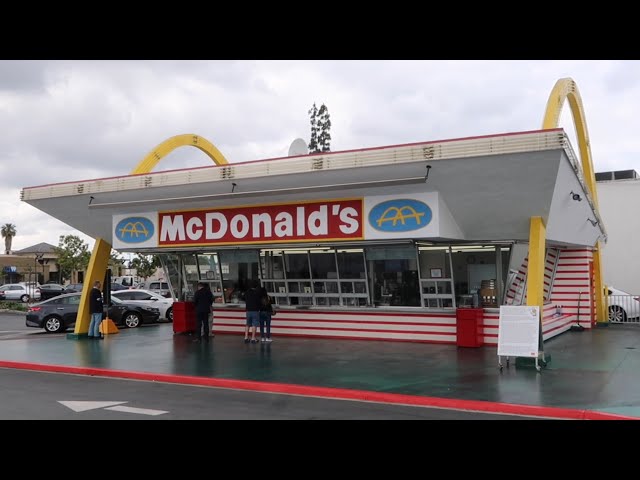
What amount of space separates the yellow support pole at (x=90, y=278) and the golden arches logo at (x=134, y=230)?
5.56 ft

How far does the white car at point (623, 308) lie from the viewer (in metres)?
22.1

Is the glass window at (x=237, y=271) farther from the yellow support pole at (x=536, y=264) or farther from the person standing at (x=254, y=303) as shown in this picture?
the yellow support pole at (x=536, y=264)

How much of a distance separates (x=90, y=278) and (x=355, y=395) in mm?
11777

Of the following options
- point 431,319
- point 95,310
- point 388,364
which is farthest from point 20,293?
point 388,364

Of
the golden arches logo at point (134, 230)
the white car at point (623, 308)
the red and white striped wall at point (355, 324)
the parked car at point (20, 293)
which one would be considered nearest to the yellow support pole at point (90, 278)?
the golden arches logo at point (134, 230)

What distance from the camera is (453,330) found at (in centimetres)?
1566

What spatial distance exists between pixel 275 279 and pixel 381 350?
4952 mm

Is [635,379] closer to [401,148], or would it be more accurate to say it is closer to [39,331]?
[401,148]

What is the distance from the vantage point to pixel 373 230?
535 inches

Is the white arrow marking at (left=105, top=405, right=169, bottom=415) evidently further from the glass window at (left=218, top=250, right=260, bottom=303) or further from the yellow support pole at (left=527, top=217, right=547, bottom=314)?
the glass window at (left=218, top=250, right=260, bottom=303)

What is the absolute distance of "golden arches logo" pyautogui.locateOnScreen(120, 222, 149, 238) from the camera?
16.8 metres

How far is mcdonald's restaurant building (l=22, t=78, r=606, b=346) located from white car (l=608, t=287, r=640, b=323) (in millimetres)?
1888

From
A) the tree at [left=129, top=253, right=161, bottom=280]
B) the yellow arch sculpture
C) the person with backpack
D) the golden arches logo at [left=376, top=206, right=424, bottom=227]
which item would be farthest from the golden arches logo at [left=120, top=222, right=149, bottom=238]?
the tree at [left=129, top=253, right=161, bottom=280]
